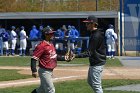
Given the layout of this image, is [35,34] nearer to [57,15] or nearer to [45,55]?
[57,15]

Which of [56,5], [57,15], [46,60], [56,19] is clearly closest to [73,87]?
[46,60]

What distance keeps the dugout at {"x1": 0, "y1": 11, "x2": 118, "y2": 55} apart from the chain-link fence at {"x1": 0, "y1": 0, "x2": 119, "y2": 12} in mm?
12464

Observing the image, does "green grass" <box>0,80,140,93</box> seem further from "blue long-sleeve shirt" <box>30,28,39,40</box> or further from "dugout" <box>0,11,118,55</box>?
"dugout" <box>0,11,118,55</box>

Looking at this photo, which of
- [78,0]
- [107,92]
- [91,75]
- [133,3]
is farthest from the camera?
[78,0]

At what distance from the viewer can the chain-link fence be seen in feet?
Result: 157

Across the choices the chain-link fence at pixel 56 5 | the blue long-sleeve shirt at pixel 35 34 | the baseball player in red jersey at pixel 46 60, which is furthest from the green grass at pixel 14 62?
the chain-link fence at pixel 56 5

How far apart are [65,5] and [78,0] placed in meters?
2.30

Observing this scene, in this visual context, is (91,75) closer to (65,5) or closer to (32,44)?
(32,44)

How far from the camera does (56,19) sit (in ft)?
110

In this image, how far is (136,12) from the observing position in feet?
97.4

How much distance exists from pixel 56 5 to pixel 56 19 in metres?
16.9

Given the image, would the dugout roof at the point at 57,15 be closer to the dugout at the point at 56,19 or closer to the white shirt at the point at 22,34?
the dugout at the point at 56,19

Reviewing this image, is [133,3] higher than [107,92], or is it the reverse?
[133,3]

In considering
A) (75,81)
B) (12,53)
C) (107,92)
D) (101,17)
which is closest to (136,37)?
(101,17)
